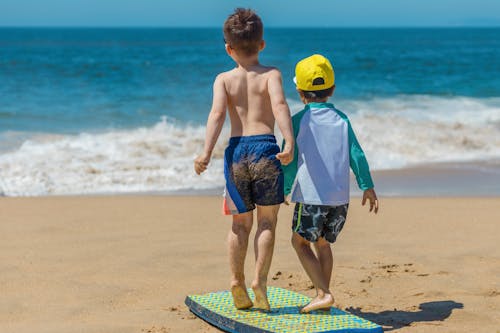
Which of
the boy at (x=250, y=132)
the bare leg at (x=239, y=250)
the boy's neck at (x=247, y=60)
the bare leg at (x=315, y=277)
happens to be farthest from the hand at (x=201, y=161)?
the bare leg at (x=315, y=277)

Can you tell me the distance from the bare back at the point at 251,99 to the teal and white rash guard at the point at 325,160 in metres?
0.20

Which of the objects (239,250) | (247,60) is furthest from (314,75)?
(239,250)

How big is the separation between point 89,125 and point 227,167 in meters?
12.0

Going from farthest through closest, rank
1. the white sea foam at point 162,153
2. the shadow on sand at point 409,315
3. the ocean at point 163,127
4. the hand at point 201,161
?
the ocean at point 163,127 → the white sea foam at point 162,153 → the shadow on sand at point 409,315 → the hand at point 201,161

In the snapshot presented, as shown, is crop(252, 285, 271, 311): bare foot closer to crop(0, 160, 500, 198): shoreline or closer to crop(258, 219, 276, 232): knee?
crop(258, 219, 276, 232): knee

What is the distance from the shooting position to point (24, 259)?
5.21m

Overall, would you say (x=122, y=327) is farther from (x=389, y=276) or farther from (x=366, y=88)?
(x=366, y=88)

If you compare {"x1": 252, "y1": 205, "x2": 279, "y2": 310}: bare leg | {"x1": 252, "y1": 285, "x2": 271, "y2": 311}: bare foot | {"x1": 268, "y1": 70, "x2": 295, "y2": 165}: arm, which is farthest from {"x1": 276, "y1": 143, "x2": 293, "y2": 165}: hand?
{"x1": 252, "y1": 285, "x2": 271, "y2": 311}: bare foot

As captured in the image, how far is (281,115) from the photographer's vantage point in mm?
3736

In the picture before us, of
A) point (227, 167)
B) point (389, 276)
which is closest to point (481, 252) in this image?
point (389, 276)

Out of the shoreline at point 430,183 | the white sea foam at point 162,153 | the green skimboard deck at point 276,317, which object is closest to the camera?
the green skimboard deck at point 276,317

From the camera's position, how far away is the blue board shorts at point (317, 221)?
3.88 m

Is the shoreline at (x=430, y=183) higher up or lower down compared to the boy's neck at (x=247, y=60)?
lower down

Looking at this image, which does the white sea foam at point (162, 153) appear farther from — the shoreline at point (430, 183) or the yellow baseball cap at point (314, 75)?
the yellow baseball cap at point (314, 75)
